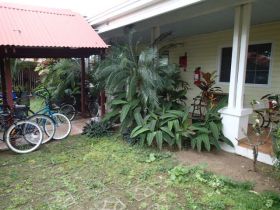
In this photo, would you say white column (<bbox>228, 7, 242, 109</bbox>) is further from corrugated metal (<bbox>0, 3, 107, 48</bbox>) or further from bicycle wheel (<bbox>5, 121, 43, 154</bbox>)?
bicycle wheel (<bbox>5, 121, 43, 154</bbox>)

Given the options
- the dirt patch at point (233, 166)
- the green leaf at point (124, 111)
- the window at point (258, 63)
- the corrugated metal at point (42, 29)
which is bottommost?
the dirt patch at point (233, 166)

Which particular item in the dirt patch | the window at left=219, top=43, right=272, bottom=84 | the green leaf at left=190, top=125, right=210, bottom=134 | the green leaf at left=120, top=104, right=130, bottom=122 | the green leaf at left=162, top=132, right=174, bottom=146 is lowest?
the dirt patch

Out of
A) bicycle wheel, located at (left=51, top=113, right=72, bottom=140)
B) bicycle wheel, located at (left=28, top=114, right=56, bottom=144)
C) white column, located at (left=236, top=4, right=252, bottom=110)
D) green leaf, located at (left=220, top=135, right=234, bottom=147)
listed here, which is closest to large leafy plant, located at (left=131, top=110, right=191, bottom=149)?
green leaf, located at (left=220, top=135, right=234, bottom=147)

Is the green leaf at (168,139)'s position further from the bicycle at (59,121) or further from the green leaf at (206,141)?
the bicycle at (59,121)

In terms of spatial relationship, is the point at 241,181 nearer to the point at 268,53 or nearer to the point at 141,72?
the point at 141,72

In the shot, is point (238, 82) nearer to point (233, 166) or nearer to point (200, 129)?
point (200, 129)

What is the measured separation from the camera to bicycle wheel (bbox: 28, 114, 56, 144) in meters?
5.13

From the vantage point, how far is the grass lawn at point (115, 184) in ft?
9.70

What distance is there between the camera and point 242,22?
413 cm

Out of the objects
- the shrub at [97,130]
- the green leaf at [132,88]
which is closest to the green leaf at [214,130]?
the green leaf at [132,88]

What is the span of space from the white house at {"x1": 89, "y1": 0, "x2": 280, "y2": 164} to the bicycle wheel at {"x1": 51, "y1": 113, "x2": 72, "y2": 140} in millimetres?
2487

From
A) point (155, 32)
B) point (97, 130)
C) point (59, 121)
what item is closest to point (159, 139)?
point (97, 130)

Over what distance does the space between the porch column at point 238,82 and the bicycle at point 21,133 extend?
3.51 m

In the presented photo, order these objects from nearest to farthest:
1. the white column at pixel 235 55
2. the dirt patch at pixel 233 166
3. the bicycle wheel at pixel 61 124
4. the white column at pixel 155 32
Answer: the dirt patch at pixel 233 166 < the white column at pixel 235 55 < the bicycle wheel at pixel 61 124 < the white column at pixel 155 32
